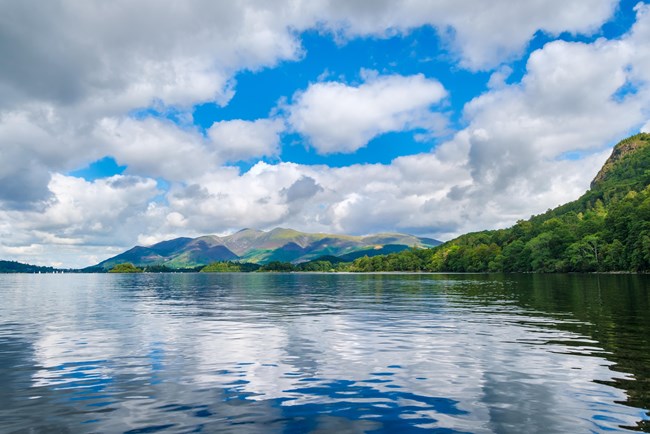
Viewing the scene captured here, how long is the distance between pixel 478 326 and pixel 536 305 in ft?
89.4

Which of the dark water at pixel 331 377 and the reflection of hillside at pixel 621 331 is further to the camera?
the reflection of hillside at pixel 621 331

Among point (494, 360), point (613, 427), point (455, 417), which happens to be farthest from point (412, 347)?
point (613, 427)

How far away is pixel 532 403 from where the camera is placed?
19.8 meters

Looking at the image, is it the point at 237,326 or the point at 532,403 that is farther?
the point at 237,326

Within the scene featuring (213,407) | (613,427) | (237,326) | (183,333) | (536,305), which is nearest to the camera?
(613,427)

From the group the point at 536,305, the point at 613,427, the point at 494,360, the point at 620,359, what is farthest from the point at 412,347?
the point at 536,305

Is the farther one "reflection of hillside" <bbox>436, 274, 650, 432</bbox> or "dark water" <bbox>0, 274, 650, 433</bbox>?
"reflection of hillside" <bbox>436, 274, 650, 432</bbox>

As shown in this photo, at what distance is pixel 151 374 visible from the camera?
26.3 m

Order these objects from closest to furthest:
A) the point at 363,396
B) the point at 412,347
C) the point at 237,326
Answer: the point at 363,396, the point at 412,347, the point at 237,326

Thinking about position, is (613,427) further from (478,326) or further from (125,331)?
(125,331)

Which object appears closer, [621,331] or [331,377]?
[331,377]

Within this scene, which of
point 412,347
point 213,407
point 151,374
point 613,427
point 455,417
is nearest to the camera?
point 613,427

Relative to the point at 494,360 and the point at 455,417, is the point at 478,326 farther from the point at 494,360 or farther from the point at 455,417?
the point at 455,417

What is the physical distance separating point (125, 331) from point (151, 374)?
21.3 meters
